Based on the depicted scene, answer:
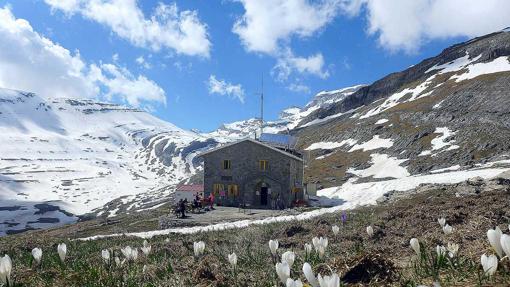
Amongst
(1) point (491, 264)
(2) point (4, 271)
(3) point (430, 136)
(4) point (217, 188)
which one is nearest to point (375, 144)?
(3) point (430, 136)

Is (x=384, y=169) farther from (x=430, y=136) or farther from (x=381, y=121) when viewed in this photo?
(x=381, y=121)

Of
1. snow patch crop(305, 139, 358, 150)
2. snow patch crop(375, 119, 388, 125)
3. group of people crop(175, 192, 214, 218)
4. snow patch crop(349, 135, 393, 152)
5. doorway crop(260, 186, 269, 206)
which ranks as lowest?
group of people crop(175, 192, 214, 218)

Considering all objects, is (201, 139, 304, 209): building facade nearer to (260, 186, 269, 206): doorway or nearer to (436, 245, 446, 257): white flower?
(260, 186, 269, 206): doorway

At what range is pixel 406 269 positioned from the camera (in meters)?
5.41

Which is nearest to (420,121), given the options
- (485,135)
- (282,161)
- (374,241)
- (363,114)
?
(485,135)

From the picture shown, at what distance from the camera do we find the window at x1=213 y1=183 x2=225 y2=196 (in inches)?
2190

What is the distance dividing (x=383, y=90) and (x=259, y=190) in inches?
5541

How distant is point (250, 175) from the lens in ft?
182

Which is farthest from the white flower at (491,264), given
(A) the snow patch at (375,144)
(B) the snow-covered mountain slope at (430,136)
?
(A) the snow patch at (375,144)

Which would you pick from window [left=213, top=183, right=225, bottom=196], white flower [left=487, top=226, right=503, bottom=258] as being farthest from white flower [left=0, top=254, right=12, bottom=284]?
window [left=213, top=183, right=225, bottom=196]

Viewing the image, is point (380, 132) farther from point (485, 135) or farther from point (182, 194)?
point (182, 194)

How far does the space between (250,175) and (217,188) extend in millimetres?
4538

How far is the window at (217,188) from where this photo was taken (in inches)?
2190

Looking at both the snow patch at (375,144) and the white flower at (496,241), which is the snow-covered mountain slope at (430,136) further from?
the white flower at (496,241)
